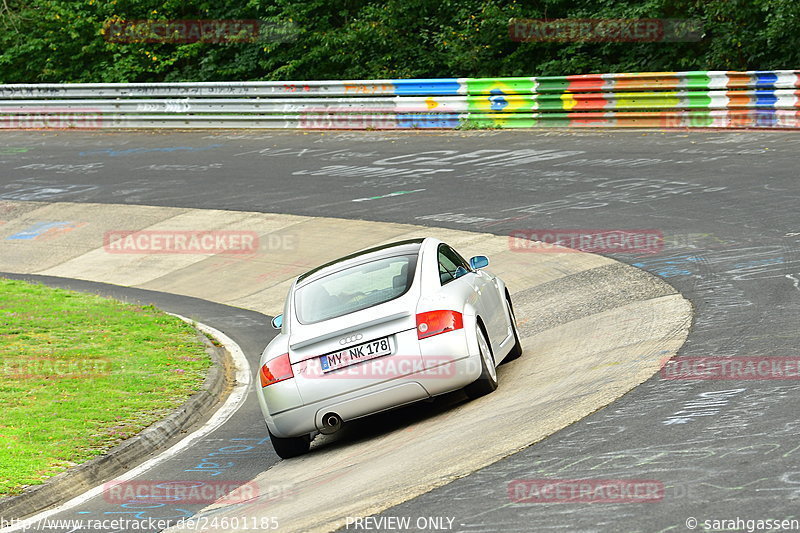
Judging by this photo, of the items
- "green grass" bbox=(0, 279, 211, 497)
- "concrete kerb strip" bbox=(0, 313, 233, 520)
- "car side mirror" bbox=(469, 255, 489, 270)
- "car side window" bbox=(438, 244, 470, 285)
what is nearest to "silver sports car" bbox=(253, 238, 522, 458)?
"car side window" bbox=(438, 244, 470, 285)

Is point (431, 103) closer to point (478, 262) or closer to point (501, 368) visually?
point (478, 262)

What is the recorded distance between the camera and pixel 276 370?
28.2 ft

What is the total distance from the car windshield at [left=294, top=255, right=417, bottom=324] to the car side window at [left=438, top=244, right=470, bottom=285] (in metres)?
0.27

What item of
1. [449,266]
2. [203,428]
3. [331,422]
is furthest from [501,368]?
[203,428]

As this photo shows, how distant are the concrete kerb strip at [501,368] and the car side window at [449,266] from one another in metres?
1.06

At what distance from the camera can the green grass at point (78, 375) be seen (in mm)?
8969

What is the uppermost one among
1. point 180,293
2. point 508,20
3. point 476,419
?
point 508,20

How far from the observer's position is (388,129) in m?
28.4

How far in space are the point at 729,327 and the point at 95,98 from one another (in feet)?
92.1

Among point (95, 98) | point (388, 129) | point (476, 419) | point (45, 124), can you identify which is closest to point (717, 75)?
point (388, 129)

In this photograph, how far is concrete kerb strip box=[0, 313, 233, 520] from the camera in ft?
25.5

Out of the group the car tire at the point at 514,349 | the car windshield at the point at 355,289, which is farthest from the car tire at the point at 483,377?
the car tire at the point at 514,349

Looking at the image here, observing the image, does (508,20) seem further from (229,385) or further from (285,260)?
(229,385)

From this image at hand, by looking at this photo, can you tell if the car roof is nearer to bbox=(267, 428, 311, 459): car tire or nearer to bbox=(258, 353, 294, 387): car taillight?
bbox=(258, 353, 294, 387): car taillight
